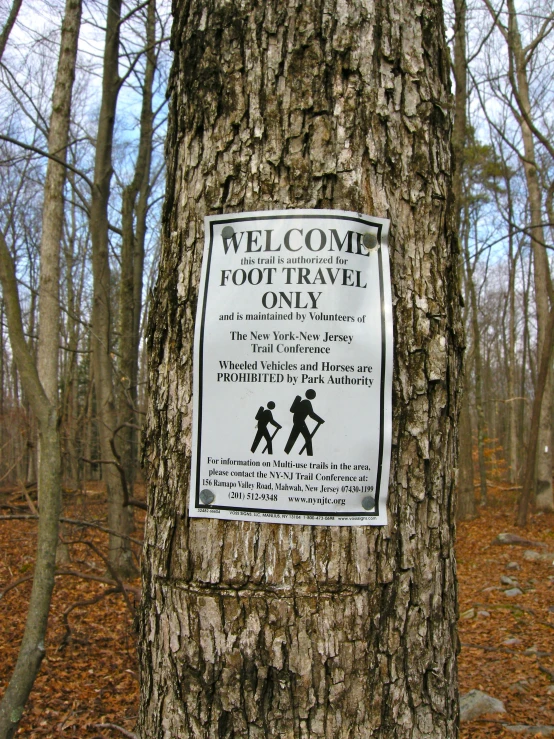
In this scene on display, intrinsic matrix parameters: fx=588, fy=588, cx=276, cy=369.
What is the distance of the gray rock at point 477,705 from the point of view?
168 inches

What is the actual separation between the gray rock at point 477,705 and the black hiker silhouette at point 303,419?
4056 millimetres

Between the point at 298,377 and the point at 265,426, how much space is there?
118 mm

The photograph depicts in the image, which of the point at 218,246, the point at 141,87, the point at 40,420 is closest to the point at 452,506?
the point at 218,246

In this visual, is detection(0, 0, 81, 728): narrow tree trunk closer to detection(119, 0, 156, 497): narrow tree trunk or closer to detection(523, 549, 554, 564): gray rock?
detection(119, 0, 156, 497): narrow tree trunk

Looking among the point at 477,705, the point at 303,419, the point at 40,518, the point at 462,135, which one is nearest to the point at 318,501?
the point at 303,419

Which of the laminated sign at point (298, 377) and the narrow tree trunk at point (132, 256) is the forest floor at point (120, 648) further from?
the laminated sign at point (298, 377)

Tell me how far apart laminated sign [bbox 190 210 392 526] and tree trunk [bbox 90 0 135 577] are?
638cm

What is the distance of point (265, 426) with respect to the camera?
1.17 metres

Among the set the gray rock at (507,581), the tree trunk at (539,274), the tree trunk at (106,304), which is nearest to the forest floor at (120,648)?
the gray rock at (507,581)

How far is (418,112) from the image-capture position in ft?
4.05

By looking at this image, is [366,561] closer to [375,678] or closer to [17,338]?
[375,678]

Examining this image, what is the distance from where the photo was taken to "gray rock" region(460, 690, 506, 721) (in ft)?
14.0

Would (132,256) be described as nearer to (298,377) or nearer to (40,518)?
(40,518)

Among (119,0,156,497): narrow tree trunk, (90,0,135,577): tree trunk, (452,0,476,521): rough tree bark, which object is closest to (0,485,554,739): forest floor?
(90,0,135,577): tree trunk
